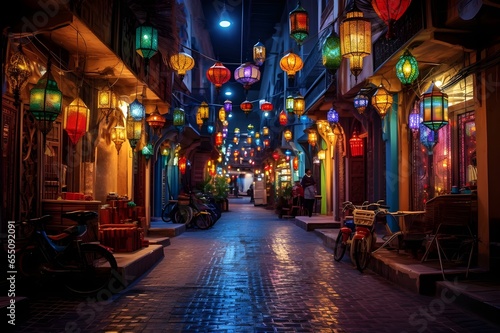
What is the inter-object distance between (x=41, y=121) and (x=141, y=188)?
32.5 ft

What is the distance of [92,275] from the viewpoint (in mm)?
7566

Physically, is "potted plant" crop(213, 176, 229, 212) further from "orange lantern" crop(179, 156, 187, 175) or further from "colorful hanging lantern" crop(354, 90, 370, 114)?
"colorful hanging lantern" crop(354, 90, 370, 114)

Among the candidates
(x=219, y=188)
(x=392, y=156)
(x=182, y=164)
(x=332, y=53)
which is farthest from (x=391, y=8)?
(x=219, y=188)

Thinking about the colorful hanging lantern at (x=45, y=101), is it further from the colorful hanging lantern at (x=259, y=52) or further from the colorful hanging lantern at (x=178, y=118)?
the colorful hanging lantern at (x=178, y=118)

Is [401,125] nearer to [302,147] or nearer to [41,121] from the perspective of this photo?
[41,121]

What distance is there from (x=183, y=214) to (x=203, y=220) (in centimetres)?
90

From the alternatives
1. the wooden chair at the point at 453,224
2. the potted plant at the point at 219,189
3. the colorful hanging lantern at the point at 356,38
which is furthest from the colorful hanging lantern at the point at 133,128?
the potted plant at the point at 219,189

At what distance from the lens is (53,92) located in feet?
23.4

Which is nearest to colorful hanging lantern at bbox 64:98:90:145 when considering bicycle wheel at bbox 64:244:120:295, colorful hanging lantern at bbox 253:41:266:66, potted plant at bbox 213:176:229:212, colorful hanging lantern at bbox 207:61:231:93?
bicycle wheel at bbox 64:244:120:295

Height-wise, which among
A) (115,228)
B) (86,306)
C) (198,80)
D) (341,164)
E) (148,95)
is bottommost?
(86,306)

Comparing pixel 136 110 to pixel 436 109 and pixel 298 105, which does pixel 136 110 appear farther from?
pixel 298 105

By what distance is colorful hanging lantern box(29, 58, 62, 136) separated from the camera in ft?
22.9

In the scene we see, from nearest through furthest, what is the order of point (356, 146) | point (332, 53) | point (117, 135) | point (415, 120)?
point (332, 53) < point (415, 120) < point (117, 135) < point (356, 146)

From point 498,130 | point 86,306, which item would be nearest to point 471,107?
point 498,130
